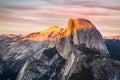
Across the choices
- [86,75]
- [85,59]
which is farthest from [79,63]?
[86,75]

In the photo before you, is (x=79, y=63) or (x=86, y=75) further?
(x=79, y=63)

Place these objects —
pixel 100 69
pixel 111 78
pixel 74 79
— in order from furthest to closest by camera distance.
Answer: pixel 74 79 → pixel 100 69 → pixel 111 78

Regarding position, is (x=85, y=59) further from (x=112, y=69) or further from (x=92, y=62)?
(x=112, y=69)

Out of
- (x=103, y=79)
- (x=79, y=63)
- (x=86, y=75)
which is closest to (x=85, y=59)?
(x=79, y=63)

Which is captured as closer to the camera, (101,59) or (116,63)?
(116,63)

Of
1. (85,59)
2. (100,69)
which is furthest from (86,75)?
(85,59)

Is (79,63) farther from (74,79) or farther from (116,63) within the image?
(116,63)

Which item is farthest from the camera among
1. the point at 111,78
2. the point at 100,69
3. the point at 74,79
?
the point at 74,79
